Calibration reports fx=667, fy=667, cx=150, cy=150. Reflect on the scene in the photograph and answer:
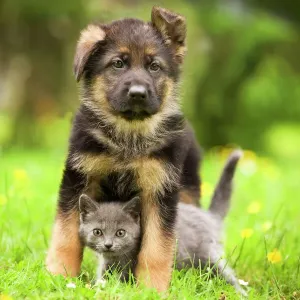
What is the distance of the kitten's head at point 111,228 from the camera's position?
4.23 m

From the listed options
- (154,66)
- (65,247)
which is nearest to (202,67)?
(154,66)

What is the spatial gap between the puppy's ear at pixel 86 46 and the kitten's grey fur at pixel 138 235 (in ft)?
2.64

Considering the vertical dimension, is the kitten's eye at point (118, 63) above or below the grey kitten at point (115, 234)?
above

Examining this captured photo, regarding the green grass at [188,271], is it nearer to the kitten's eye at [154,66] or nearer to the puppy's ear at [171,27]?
the kitten's eye at [154,66]

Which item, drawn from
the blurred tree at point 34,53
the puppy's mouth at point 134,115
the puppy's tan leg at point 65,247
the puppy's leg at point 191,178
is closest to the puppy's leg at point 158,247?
the puppy's tan leg at point 65,247

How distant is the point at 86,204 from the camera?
13.9 ft

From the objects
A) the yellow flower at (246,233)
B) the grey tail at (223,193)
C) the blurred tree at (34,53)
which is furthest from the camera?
the blurred tree at (34,53)

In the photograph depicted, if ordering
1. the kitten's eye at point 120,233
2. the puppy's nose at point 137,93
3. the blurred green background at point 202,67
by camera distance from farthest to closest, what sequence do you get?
the blurred green background at point 202,67
the kitten's eye at point 120,233
the puppy's nose at point 137,93

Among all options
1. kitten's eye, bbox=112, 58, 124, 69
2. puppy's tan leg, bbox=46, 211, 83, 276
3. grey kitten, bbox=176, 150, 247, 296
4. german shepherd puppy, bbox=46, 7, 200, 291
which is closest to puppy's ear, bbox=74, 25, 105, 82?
german shepherd puppy, bbox=46, 7, 200, 291

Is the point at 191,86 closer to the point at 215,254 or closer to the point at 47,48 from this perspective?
the point at 47,48

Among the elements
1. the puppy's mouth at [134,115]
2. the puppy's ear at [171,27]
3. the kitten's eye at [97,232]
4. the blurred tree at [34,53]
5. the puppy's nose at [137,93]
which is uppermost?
the puppy's ear at [171,27]

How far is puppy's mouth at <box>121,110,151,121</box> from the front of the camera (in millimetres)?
4062

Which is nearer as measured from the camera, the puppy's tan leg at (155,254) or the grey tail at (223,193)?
the puppy's tan leg at (155,254)

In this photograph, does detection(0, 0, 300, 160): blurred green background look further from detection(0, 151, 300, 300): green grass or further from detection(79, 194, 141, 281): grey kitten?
detection(79, 194, 141, 281): grey kitten
